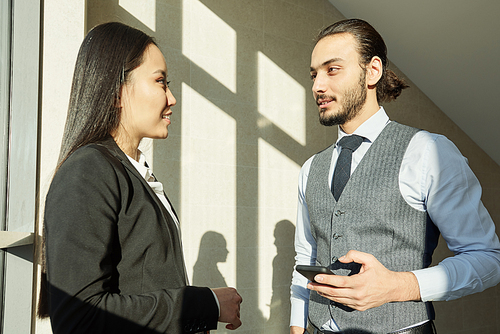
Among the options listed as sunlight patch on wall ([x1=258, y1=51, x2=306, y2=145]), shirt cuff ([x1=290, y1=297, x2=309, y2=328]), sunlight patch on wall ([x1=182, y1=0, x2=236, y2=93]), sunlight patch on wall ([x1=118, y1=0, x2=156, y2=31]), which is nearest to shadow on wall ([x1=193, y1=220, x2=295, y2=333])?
sunlight patch on wall ([x1=258, y1=51, x2=306, y2=145])

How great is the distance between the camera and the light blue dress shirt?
1136mm

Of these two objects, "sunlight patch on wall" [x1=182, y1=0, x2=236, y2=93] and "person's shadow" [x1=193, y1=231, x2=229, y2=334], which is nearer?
"person's shadow" [x1=193, y1=231, x2=229, y2=334]

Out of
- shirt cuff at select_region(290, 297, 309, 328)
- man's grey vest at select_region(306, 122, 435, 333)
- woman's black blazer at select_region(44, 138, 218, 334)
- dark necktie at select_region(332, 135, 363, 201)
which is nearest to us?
woman's black blazer at select_region(44, 138, 218, 334)

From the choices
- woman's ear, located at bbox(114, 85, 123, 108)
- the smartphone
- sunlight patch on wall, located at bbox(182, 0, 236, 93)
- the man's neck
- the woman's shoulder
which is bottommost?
the smartphone

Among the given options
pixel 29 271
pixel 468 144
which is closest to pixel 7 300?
pixel 29 271

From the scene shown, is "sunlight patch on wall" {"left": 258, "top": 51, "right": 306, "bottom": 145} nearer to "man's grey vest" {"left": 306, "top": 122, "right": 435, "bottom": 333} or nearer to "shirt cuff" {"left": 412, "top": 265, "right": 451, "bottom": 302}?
"man's grey vest" {"left": 306, "top": 122, "right": 435, "bottom": 333}

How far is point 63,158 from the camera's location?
0.94 metres

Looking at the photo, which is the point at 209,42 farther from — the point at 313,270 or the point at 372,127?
the point at 313,270

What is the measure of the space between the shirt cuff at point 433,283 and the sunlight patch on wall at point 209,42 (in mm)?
2215

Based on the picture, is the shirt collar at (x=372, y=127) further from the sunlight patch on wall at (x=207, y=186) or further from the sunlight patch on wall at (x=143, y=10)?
the sunlight patch on wall at (x=143, y=10)

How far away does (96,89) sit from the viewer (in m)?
0.99

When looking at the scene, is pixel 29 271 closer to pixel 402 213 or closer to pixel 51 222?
pixel 51 222

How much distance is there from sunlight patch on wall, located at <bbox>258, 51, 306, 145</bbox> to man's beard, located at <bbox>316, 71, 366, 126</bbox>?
1653mm

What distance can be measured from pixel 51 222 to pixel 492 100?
3.67 meters
